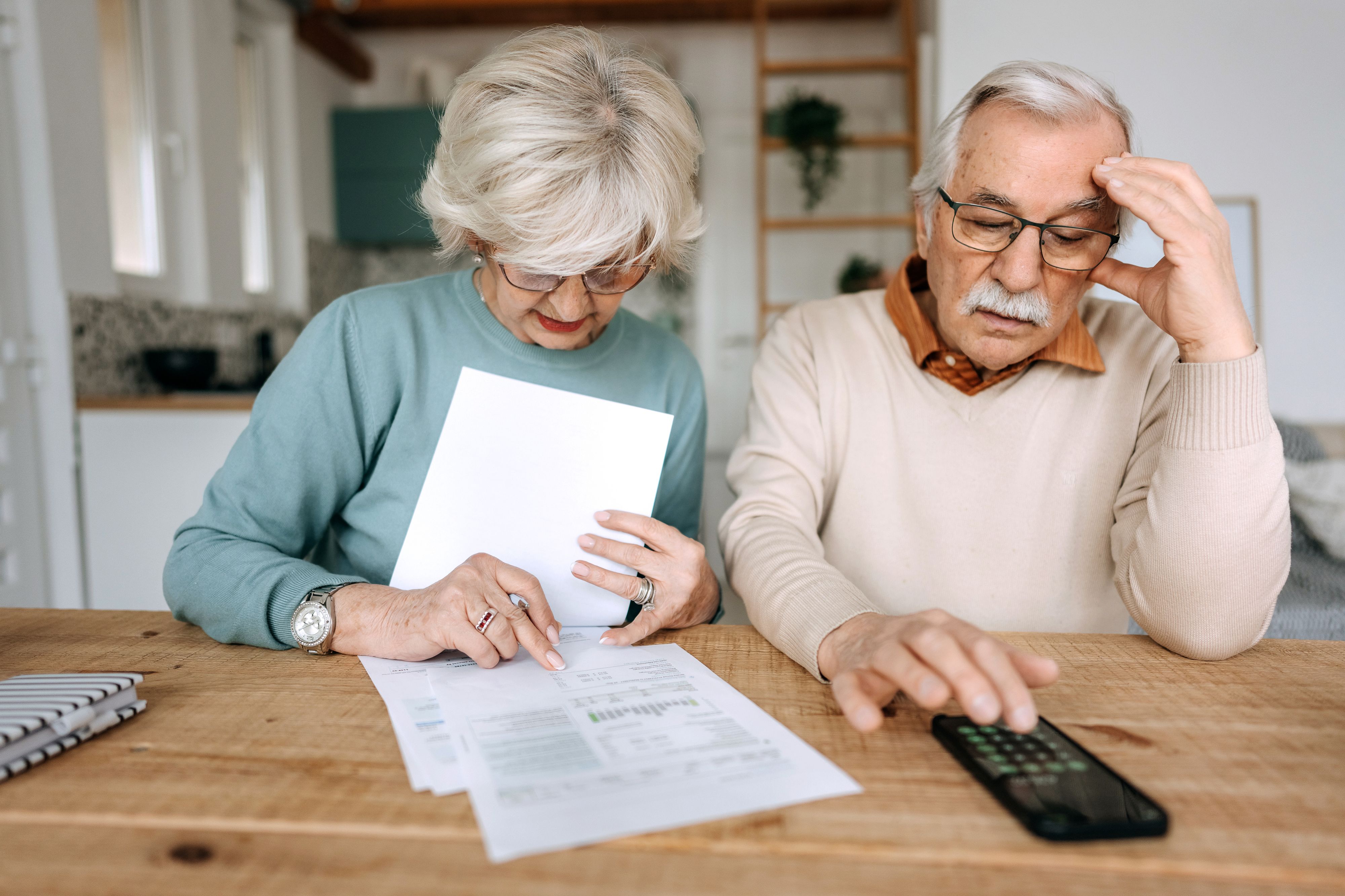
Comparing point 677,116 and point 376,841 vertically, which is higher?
point 677,116

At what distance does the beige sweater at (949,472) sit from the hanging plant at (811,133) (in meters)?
Result: 2.79

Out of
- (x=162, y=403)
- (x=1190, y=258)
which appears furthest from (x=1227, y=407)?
(x=162, y=403)

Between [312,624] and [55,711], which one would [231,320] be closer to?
[312,624]

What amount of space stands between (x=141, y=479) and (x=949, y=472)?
2240 millimetres

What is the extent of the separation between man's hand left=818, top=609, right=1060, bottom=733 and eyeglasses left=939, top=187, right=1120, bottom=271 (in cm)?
56

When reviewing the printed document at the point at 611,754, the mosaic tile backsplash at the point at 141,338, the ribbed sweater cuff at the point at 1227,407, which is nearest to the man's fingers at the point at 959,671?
the printed document at the point at 611,754

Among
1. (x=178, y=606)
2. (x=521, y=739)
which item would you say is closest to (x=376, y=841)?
(x=521, y=739)

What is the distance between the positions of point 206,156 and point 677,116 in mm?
3036

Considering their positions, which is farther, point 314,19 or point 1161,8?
point 314,19

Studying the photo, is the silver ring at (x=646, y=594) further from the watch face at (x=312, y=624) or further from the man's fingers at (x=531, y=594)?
the watch face at (x=312, y=624)

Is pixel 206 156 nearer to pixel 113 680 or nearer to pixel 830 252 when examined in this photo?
pixel 830 252

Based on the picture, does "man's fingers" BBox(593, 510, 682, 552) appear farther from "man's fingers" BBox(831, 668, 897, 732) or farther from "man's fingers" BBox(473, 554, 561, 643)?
"man's fingers" BBox(831, 668, 897, 732)

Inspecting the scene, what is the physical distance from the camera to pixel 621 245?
100 centimetres

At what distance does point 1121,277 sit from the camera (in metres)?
1.07
